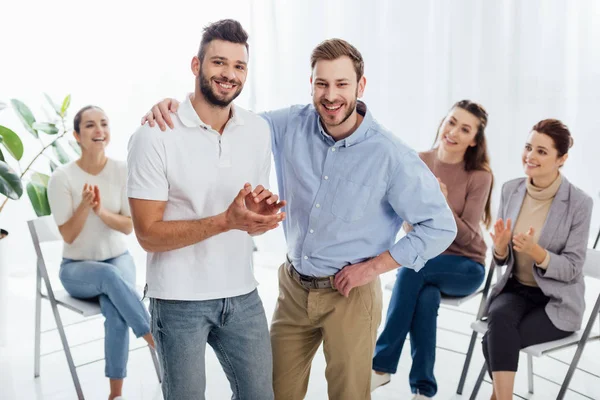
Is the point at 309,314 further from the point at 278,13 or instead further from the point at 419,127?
the point at 278,13

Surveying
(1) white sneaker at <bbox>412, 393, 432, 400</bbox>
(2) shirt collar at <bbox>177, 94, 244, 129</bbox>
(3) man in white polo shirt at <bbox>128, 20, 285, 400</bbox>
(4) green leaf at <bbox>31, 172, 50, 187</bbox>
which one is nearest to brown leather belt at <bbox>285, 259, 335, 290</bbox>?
(3) man in white polo shirt at <bbox>128, 20, 285, 400</bbox>

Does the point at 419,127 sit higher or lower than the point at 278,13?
lower

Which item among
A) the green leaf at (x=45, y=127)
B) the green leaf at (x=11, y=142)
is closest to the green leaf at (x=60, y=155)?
the green leaf at (x=45, y=127)

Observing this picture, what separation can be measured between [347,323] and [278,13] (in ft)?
11.6

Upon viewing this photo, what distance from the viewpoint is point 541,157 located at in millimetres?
2738

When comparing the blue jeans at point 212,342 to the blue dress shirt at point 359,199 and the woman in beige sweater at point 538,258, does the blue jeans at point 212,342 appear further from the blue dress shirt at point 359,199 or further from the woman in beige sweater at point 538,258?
the woman in beige sweater at point 538,258

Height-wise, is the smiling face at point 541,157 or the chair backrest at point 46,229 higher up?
the smiling face at point 541,157

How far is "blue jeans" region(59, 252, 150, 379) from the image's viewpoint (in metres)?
2.76

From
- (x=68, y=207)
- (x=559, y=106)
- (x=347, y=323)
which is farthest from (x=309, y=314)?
(x=559, y=106)

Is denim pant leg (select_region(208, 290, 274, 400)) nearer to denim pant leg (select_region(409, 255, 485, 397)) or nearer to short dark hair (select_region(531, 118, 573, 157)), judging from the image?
denim pant leg (select_region(409, 255, 485, 397))

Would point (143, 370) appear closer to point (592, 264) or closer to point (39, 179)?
point (39, 179)

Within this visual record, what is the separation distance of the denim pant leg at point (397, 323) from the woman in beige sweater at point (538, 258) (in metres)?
0.32

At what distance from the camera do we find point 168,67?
197 inches

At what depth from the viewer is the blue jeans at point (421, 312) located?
2.80 metres
